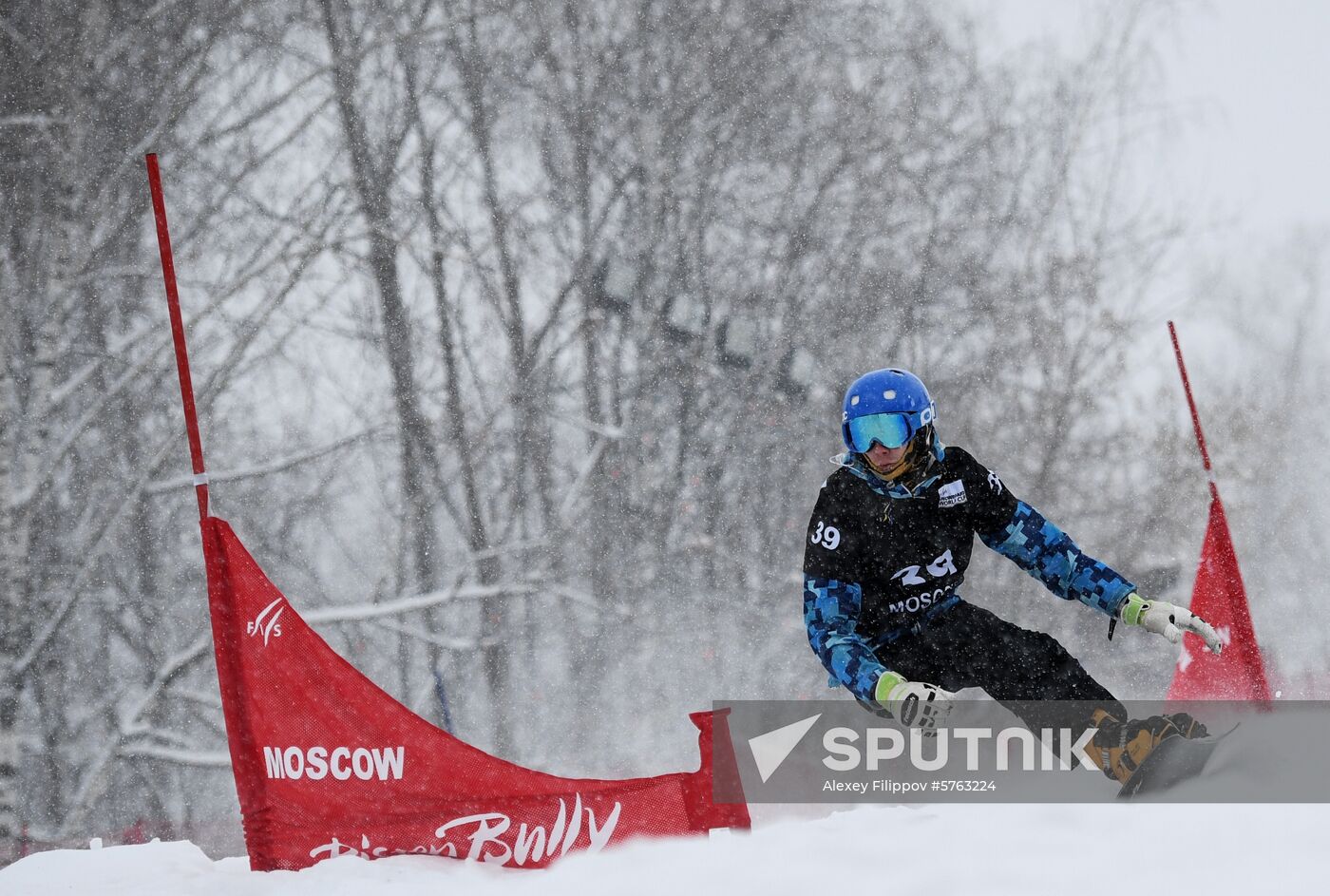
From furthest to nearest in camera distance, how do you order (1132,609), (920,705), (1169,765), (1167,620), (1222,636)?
(1222,636) → (1132,609) → (1167,620) → (920,705) → (1169,765)

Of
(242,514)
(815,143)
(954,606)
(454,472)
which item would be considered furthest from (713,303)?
(954,606)

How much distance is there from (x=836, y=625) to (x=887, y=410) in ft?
2.40

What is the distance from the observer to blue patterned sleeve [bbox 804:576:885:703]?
376cm

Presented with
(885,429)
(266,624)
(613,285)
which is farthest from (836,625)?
(613,285)

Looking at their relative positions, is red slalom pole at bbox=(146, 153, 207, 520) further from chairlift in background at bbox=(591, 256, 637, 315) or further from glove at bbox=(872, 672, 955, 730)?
chairlift in background at bbox=(591, 256, 637, 315)

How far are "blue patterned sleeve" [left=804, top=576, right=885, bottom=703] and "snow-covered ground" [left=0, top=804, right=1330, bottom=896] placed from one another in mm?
463

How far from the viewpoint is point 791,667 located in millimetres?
14164

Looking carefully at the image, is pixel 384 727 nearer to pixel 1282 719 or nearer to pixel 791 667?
pixel 1282 719

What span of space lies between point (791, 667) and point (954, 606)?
10268 millimetres

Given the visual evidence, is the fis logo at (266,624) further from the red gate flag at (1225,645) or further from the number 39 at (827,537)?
the red gate flag at (1225,645)

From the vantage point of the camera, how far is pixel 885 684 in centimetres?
356

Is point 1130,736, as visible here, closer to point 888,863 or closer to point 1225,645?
point 888,863

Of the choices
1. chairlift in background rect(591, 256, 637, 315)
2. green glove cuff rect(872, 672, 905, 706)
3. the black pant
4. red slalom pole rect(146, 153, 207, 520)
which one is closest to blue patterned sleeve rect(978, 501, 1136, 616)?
the black pant

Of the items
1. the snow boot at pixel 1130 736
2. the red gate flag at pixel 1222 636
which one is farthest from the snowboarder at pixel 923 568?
the red gate flag at pixel 1222 636
